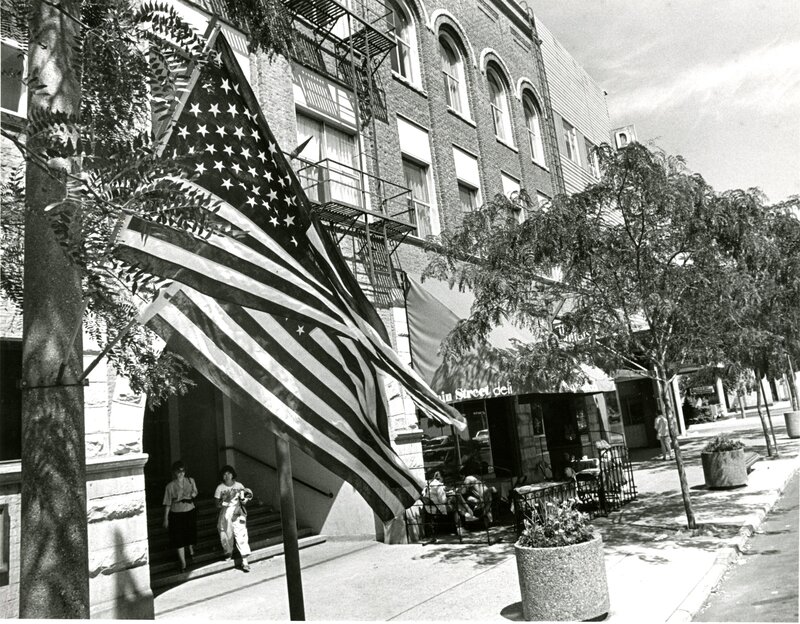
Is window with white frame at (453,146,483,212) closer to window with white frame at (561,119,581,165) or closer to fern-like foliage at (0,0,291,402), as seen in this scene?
window with white frame at (561,119,581,165)

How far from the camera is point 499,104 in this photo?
76.8ft

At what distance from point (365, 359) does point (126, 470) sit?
5.40 meters

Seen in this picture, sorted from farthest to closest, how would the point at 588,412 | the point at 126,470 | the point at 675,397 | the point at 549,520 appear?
the point at 675,397
the point at 588,412
the point at 126,470
the point at 549,520

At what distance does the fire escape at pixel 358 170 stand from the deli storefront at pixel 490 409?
115 cm

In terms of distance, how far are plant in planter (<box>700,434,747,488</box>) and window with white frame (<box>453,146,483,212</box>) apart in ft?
29.6

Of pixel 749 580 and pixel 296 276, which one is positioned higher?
pixel 296 276

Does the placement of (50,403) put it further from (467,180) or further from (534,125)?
(534,125)

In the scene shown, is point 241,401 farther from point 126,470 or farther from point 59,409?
point 126,470

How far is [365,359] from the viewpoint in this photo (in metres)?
4.68

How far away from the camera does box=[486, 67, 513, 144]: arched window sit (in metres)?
22.9

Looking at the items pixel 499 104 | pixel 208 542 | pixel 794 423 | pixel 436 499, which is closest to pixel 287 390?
pixel 436 499

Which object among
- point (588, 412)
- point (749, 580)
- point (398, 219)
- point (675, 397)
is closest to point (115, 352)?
point (749, 580)

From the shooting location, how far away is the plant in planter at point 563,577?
21.9 feet

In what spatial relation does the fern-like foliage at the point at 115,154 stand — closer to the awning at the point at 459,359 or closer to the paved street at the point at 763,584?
the paved street at the point at 763,584
